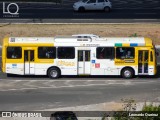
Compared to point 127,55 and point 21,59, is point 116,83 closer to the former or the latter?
point 127,55

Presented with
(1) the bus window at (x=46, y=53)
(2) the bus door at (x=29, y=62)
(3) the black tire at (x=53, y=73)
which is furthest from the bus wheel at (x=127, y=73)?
(2) the bus door at (x=29, y=62)

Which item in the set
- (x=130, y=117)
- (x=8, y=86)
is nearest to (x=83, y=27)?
(x=8, y=86)

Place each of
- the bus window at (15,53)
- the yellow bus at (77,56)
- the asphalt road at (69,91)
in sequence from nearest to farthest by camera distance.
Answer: the asphalt road at (69,91), the yellow bus at (77,56), the bus window at (15,53)

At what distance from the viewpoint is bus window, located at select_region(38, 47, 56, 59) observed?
3181cm

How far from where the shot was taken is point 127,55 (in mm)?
31969

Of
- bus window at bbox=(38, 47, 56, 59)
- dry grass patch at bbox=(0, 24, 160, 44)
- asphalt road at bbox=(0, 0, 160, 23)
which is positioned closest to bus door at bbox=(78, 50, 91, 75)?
bus window at bbox=(38, 47, 56, 59)

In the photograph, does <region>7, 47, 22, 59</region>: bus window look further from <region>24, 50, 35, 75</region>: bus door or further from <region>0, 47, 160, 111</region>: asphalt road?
<region>0, 47, 160, 111</region>: asphalt road

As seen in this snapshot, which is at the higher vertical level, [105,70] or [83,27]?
[83,27]

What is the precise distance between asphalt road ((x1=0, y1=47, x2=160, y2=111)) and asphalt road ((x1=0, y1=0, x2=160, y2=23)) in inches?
709

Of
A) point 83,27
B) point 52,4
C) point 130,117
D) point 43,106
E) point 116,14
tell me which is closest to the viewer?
point 130,117

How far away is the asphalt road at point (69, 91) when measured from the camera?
25.2 m

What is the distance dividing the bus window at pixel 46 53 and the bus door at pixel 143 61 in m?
4.74

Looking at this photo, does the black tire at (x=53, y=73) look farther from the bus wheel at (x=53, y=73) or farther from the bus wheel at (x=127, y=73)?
the bus wheel at (x=127, y=73)

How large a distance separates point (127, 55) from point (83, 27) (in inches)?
529
